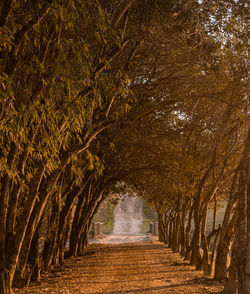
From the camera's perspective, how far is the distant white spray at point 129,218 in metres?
62.5

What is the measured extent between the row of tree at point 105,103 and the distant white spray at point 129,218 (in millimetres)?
40590

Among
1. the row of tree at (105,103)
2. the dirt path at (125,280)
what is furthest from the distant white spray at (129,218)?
the dirt path at (125,280)

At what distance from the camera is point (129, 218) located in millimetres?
69688

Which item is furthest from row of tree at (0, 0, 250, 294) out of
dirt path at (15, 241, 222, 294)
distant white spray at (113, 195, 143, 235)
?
distant white spray at (113, 195, 143, 235)

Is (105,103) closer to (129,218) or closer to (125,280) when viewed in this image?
(125,280)

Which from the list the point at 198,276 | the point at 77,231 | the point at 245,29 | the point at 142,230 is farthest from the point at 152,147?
the point at 142,230

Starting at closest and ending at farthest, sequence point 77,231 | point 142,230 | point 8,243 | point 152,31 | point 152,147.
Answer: point 8,243
point 152,31
point 152,147
point 77,231
point 142,230

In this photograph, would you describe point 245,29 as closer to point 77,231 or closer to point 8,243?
point 8,243

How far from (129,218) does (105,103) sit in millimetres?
58628

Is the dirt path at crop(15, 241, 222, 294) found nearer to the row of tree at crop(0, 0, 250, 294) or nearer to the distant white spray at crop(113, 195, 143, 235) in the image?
the row of tree at crop(0, 0, 250, 294)

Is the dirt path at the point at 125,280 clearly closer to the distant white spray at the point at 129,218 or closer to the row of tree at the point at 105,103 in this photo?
the row of tree at the point at 105,103

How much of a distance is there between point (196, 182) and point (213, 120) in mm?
5608

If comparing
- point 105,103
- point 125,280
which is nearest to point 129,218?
point 125,280

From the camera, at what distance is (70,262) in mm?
18188
